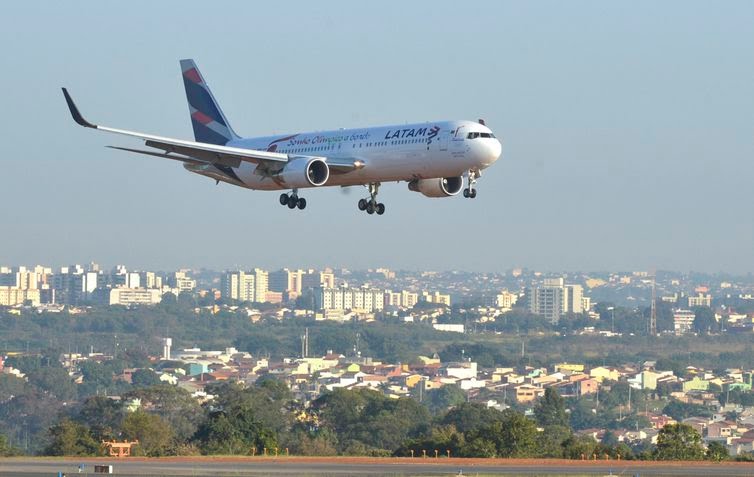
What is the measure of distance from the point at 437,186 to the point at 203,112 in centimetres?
2266

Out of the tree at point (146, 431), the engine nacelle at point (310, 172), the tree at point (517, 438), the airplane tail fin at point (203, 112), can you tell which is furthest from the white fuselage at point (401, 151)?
the tree at point (146, 431)

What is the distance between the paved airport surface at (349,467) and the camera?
67562 millimetres

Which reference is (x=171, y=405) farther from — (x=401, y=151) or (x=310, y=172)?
(x=401, y=151)

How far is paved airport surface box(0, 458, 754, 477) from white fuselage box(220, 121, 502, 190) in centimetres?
1426

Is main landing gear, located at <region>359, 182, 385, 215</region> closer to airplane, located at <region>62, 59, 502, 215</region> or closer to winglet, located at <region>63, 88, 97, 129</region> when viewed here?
airplane, located at <region>62, 59, 502, 215</region>

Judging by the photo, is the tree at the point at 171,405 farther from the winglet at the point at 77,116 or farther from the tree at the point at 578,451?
the winglet at the point at 77,116

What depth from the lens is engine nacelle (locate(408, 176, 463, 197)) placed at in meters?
82.7

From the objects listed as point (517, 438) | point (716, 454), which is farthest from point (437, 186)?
point (716, 454)

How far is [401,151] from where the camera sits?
3142 inches

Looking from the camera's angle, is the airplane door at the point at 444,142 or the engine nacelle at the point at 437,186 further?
the engine nacelle at the point at 437,186

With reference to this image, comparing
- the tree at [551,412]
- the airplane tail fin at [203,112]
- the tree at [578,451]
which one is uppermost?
the airplane tail fin at [203,112]

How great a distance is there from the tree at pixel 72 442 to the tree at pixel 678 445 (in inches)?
1254

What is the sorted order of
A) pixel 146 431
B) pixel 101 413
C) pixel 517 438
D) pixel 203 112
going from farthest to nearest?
1. pixel 101 413
2. pixel 146 431
3. pixel 203 112
4. pixel 517 438

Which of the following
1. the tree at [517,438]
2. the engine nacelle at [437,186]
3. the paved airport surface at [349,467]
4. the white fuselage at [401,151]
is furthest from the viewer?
the tree at [517,438]
